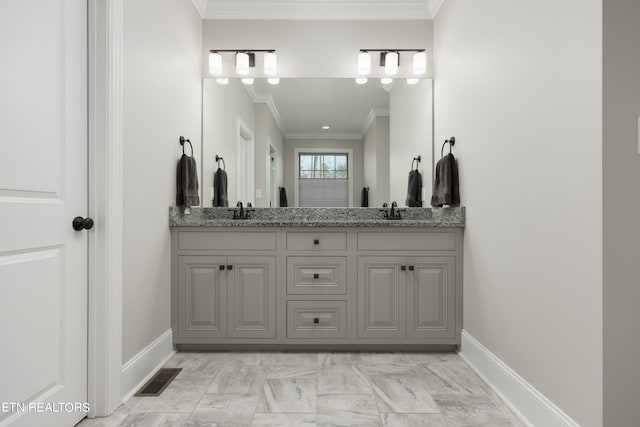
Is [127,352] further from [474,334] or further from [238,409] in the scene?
[474,334]

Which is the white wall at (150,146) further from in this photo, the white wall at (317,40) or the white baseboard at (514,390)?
the white baseboard at (514,390)

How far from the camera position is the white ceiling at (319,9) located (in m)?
2.88

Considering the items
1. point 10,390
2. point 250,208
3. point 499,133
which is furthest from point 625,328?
point 250,208

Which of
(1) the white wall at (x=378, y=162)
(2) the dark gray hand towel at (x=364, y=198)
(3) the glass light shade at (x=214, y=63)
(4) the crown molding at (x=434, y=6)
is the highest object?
(4) the crown molding at (x=434, y=6)

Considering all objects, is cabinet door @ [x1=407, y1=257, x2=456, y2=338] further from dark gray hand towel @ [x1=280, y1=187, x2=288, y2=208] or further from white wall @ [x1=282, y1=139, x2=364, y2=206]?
dark gray hand towel @ [x1=280, y1=187, x2=288, y2=208]

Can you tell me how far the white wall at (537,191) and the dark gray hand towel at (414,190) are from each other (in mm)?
575

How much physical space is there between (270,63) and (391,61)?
963 millimetres

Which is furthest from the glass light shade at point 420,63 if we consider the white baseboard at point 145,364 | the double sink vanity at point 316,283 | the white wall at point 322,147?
the white baseboard at point 145,364

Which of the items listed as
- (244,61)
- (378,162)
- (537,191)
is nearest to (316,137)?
(378,162)

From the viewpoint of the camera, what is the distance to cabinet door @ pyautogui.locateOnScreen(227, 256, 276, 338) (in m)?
2.40

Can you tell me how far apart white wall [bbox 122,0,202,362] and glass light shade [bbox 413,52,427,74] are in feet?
5.63

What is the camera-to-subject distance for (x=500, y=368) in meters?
1.85

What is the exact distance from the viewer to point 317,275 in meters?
2.42

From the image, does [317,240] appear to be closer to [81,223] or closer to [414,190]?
[414,190]
